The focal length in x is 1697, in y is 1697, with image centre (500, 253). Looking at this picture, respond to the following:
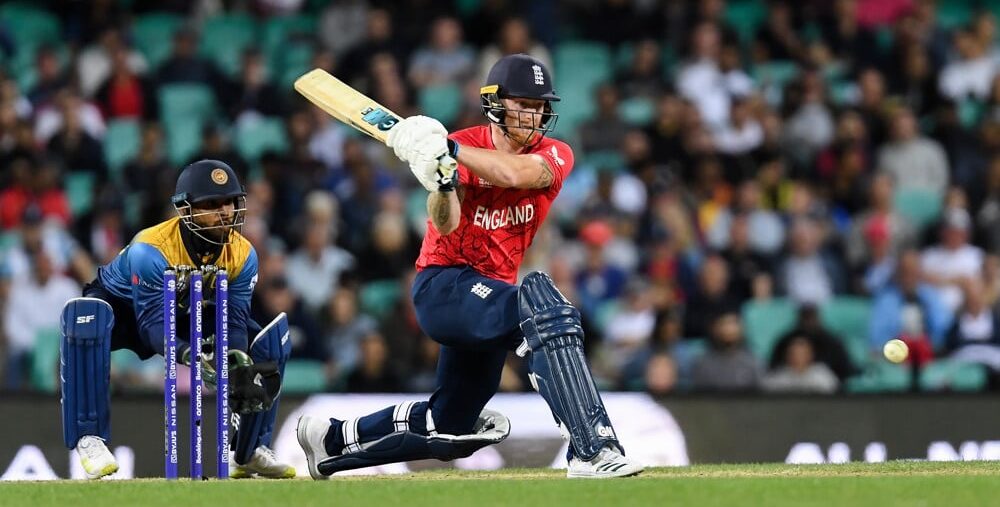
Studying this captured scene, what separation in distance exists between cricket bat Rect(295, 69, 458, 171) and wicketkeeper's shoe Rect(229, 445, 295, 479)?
1.69m

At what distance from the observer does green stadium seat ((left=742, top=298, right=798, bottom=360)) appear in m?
12.3

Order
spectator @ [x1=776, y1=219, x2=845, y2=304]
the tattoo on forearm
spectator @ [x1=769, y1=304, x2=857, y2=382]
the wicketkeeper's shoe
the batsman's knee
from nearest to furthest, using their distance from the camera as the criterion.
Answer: the tattoo on forearm → the batsman's knee → the wicketkeeper's shoe → spectator @ [x1=769, y1=304, x2=857, y2=382] → spectator @ [x1=776, y1=219, x2=845, y2=304]

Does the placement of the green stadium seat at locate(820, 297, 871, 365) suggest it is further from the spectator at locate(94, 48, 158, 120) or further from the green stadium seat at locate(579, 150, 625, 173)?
the spectator at locate(94, 48, 158, 120)

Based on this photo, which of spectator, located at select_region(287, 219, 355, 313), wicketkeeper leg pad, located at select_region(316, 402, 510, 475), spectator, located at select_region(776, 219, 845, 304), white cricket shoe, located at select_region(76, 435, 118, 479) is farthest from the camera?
spectator, located at select_region(776, 219, 845, 304)

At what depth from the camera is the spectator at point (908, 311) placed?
12297 millimetres

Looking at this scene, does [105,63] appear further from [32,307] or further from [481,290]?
[481,290]

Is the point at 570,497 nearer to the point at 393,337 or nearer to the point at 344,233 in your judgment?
the point at 393,337

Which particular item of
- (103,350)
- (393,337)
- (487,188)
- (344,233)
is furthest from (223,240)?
(344,233)

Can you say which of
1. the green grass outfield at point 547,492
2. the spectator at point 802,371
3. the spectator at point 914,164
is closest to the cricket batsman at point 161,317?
the green grass outfield at point 547,492

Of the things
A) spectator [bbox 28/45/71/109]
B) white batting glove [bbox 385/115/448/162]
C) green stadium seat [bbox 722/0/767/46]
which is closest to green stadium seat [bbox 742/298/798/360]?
green stadium seat [bbox 722/0/767/46]

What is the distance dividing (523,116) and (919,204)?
721 centimetres

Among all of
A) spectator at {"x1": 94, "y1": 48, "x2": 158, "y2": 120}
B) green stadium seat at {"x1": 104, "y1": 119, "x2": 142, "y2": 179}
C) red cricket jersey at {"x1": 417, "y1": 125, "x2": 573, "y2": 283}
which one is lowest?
red cricket jersey at {"x1": 417, "y1": 125, "x2": 573, "y2": 283}

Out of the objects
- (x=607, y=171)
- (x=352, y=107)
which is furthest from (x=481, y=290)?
(x=607, y=171)

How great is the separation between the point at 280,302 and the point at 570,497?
6149mm
